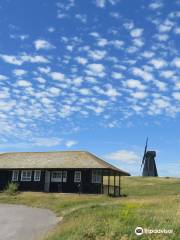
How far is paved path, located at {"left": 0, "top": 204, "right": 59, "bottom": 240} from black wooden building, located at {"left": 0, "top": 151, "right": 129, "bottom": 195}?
61.1ft

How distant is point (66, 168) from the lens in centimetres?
4575

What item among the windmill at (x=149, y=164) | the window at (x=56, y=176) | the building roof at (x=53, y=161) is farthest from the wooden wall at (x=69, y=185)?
the windmill at (x=149, y=164)

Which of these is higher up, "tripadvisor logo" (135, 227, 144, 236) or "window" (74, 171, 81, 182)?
"window" (74, 171, 81, 182)

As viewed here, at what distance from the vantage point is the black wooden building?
46.5m

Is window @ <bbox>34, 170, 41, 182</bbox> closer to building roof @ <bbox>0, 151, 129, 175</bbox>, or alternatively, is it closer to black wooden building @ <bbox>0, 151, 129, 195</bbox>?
black wooden building @ <bbox>0, 151, 129, 195</bbox>

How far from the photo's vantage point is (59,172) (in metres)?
48.4

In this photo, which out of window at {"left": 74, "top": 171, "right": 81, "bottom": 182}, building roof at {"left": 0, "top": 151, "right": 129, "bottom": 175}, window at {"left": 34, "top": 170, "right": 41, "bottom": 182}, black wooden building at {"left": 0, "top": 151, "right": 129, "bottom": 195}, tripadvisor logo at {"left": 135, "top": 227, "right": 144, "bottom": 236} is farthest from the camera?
window at {"left": 34, "top": 170, "right": 41, "bottom": 182}

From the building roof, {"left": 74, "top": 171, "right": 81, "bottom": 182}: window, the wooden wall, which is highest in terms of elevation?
the building roof

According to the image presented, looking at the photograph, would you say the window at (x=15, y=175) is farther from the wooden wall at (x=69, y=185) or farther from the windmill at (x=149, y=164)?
the windmill at (x=149, y=164)

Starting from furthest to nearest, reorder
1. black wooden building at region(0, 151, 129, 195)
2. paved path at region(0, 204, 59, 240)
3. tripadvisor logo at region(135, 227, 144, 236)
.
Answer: black wooden building at region(0, 151, 129, 195)
paved path at region(0, 204, 59, 240)
tripadvisor logo at region(135, 227, 144, 236)

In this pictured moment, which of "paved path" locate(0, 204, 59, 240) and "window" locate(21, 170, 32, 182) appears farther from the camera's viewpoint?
"window" locate(21, 170, 32, 182)

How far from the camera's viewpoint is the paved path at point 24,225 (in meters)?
18.6

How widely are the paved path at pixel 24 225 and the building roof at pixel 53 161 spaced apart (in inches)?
735

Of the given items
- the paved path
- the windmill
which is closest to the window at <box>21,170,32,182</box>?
the paved path
